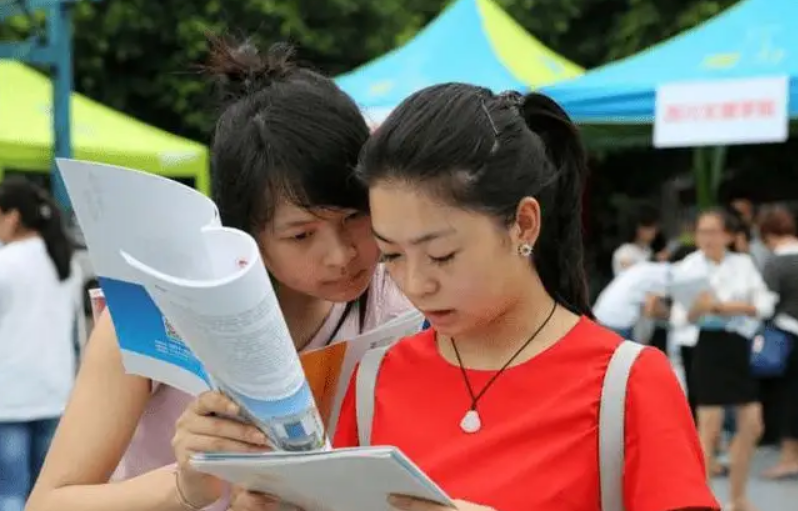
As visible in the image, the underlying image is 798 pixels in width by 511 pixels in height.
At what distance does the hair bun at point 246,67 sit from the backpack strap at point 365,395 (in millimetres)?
471

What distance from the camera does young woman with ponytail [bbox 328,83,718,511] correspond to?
1.70 m

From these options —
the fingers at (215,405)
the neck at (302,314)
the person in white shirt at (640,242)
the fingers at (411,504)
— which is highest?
the fingers at (215,405)

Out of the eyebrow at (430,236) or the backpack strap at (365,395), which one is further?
the backpack strap at (365,395)

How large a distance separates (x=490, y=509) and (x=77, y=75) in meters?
17.2

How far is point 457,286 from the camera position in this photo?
173cm

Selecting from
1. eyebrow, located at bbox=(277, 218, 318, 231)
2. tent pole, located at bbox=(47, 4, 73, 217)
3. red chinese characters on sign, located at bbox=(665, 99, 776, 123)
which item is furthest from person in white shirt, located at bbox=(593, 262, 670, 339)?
eyebrow, located at bbox=(277, 218, 318, 231)

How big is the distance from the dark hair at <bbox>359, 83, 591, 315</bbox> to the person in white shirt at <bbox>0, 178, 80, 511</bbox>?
4799mm

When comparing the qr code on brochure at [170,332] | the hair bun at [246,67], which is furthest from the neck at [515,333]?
the hair bun at [246,67]

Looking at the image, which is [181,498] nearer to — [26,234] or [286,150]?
[286,150]

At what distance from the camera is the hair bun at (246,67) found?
215 cm

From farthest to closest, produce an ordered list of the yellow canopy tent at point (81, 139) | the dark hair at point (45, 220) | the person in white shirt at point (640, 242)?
1. the person in white shirt at point (640, 242)
2. the yellow canopy tent at point (81, 139)
3. the dark hair at point (45, 220)

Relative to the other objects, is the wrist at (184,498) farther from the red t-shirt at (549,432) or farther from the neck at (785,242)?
the neck at (785,242)

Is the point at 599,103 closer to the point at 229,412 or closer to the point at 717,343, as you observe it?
the point at 717,343

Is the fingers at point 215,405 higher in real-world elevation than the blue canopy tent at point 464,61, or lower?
higher
